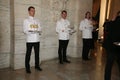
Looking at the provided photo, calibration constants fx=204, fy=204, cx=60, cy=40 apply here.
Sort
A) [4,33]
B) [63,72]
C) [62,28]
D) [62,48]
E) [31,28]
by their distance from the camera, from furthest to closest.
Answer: [62,48] → [62,28] → [4,33] → [63,72] → [31,28]

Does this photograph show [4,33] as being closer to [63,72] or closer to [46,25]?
[46,25]

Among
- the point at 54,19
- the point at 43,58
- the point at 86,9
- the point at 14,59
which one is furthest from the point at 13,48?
the point at 86,9

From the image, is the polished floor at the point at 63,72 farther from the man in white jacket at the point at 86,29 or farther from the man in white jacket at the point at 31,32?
the man in white jacket at the point at 86,29

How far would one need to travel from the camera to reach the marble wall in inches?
236

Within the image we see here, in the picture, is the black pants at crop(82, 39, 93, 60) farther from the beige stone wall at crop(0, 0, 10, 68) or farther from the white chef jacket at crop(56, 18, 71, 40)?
the beige stone wall at crop(0, 0, 10, 68)

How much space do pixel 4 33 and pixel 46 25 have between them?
5.90 feet

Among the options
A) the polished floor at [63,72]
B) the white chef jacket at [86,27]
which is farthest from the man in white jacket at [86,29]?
the polished floor at [63,72]

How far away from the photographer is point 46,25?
7.43 meters

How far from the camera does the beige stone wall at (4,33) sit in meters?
6.01

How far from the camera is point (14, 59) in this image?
6.05m

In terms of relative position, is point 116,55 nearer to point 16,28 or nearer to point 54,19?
point 16,28

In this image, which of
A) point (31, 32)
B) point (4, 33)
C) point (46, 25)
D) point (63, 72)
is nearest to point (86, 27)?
point (46, 25)

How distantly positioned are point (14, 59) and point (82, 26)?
2906mm

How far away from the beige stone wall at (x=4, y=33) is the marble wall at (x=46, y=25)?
6 centimetres
